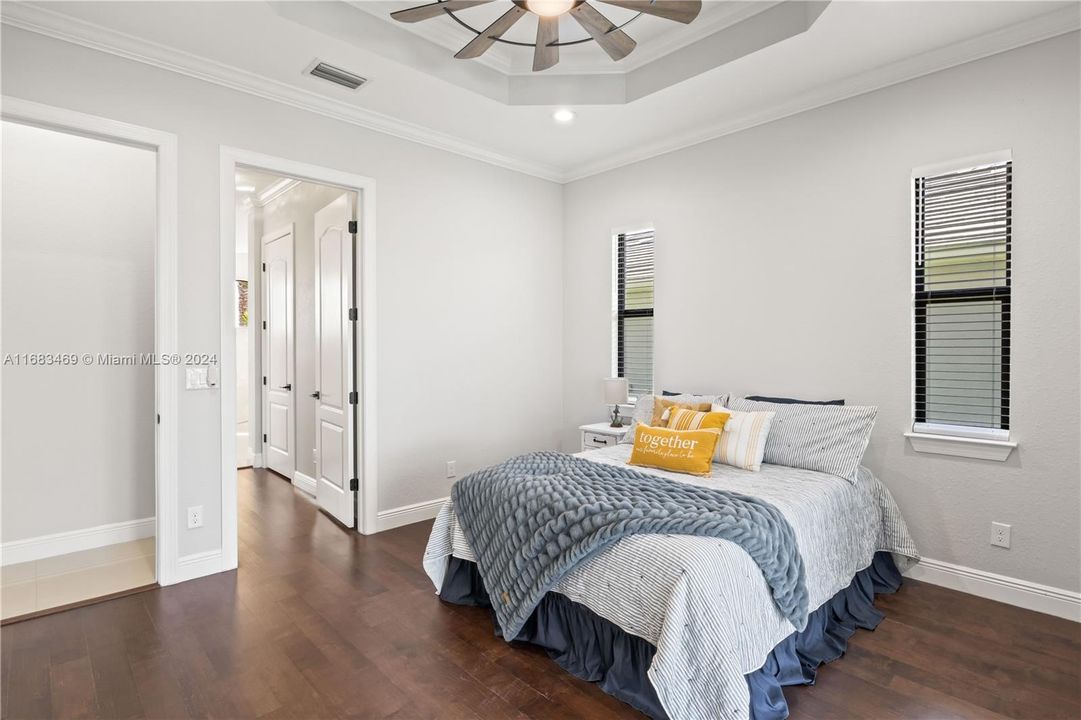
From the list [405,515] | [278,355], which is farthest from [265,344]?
[405,515]

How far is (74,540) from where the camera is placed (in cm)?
Answer: 363

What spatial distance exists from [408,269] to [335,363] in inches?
34.2

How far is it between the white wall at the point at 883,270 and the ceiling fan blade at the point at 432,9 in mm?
2299

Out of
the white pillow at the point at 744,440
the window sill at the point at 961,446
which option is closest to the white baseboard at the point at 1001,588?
the window sill at the point at 961,446

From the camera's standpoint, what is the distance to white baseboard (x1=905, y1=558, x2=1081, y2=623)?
268 cm

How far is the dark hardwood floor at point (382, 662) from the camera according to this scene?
2.05 meters

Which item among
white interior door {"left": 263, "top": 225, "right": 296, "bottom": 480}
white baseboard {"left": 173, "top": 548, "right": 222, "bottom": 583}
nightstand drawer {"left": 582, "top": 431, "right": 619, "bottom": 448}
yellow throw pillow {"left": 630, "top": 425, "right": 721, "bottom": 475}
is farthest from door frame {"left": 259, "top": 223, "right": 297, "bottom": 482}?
yellow throw pillow {"left": 630, "top": 425, "right": 721, "bottom": 475}

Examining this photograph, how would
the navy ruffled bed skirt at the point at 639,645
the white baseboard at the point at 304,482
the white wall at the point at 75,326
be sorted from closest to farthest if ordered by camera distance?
1. the navy ruffled bed skirt at the point at 639,645
2. the white wall at the point at 75,326
3. the white baseboard at the point at 304,482

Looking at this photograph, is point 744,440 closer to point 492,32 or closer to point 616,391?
point 616,391

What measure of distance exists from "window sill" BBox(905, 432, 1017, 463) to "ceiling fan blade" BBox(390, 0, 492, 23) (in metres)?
3.02

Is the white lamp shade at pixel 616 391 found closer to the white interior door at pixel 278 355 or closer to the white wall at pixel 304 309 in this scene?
the white wall at pixel 304 309

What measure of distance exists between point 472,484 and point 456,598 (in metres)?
0.58

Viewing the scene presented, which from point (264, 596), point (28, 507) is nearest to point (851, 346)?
point (264, 596)

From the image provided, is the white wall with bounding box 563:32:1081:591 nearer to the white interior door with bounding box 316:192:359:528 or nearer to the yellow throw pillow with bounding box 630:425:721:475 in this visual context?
the yellow throw pillow with bounding box 630:425:721:475
